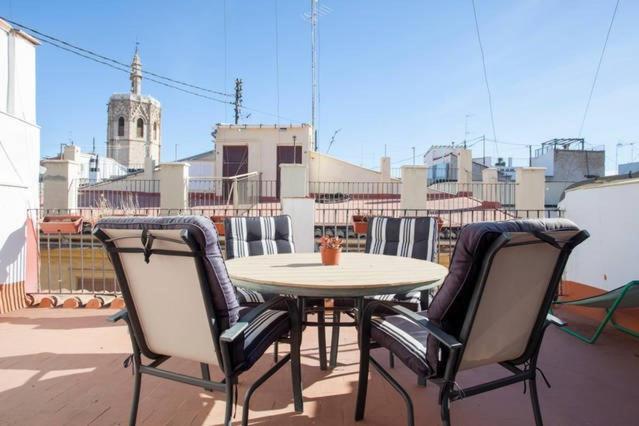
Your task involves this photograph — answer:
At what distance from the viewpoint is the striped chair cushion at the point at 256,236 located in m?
3.08

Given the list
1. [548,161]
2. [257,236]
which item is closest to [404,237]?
[257,236]

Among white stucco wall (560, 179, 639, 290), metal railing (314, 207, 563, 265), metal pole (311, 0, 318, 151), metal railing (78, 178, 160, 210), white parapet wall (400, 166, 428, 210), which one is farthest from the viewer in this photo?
metal pole (311, 0, 318, 151)

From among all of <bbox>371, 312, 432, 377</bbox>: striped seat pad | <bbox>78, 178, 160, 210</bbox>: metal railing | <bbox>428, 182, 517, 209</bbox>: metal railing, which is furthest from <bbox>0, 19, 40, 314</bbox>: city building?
<bbox>428, 182, 517, 209</bbox>: metal railing

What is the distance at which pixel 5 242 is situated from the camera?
358 cm

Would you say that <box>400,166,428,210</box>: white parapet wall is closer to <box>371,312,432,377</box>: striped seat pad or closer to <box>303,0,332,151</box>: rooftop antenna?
<box>303,0,332,151</box>: rooftop antenna

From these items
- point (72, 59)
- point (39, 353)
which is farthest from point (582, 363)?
point (72, 59)

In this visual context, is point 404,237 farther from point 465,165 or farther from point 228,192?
point 465,165

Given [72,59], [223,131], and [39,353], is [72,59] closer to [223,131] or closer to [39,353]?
[223,131]

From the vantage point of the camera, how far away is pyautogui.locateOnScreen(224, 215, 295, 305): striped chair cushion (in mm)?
3080

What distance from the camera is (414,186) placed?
1021 cm

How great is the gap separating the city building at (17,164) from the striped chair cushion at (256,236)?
225 cm

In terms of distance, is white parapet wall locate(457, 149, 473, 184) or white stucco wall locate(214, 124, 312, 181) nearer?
white stucco wall locate(214, 124, 312, 181)

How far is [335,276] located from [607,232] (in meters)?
3.07

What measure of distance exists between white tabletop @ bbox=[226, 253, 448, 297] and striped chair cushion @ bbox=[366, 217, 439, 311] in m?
0.58
